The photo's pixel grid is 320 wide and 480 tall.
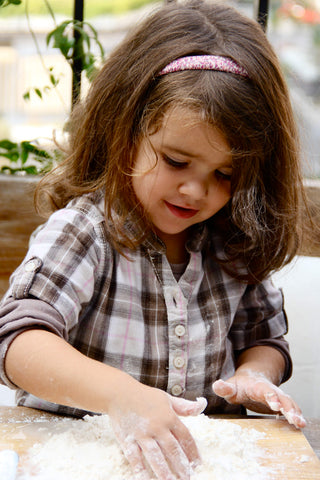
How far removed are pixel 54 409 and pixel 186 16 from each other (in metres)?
0.71

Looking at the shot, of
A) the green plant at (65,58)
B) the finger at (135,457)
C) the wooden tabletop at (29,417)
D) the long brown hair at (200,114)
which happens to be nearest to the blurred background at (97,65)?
the green plant at (65,58)

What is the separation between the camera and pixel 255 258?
1.16 meters

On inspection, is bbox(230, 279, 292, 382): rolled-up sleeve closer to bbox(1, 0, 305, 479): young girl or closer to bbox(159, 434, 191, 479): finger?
bbox(1, 0, 305, 479): young girl

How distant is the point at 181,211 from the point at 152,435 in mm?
384

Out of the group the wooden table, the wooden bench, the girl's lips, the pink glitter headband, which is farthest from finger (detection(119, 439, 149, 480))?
the wooden bench

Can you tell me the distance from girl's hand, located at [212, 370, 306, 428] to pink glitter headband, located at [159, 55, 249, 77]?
0.50m

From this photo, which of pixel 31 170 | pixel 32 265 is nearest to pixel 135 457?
pixel 32 265

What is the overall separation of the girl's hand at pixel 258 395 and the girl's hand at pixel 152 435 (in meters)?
0.17

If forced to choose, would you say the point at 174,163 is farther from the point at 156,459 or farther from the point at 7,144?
Result: the point at 7,144

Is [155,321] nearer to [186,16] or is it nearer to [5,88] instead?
[186,16]

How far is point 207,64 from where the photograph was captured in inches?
37.5

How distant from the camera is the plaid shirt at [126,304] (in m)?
0.91

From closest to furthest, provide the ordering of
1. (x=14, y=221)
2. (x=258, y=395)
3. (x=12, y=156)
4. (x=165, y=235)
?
(x=258, y=395) → (x=165, y=235) → (x=14, y=221) → (x=12, y=156)

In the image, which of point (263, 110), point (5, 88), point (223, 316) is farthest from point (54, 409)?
point (5, 88)
